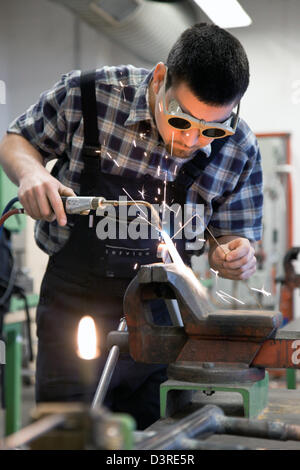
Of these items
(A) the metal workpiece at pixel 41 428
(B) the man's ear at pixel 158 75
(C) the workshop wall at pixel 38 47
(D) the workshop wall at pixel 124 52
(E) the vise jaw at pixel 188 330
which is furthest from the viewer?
(D) the workshop wall at pixel 124 52

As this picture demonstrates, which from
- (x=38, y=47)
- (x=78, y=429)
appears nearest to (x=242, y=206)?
(x=78, y=429)

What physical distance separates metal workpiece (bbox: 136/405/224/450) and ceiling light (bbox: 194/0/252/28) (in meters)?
3.81

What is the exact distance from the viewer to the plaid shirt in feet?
5.17

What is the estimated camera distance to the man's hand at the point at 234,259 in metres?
1.55

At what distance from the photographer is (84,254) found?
1590mm

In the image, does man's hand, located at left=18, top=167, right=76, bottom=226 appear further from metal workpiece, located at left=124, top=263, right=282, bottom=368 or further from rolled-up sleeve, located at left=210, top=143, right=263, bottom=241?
rolled-up sleeve, located at left=210, top=143, right=263, bottom=241

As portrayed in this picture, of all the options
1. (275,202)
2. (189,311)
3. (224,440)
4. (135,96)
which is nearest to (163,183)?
(135,96)

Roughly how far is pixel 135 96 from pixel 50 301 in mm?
621

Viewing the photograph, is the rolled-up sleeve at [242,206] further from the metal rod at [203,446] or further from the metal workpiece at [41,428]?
the metal workpiece at [41,428]

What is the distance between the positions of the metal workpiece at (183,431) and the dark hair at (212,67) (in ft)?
2.35

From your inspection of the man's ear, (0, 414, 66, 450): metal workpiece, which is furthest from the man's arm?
(0, 414, 66, 450): metal workpiece

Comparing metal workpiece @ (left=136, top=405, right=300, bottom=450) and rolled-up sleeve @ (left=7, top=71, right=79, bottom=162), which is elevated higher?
rolled-up sleeve @ (left=7, top=71, right=79, bottom=162)

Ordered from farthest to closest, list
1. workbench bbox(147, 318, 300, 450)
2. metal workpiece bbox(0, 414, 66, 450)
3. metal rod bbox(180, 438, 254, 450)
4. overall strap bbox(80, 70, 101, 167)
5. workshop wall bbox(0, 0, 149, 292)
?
1. workshop wall bbox(0, 0, 149, 292)
2. overall strap bbox(80, 70, 101, 167)
3. workbench bbox(147, 318, 300, 450)
4. metal rod bbox(180, 438, 254, 450)
5. metal workpiece bbox(0, 414, 66, 450)

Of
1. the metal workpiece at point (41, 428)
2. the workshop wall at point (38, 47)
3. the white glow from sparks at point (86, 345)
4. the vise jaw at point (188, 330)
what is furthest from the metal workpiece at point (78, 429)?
the workshop wall at point (38, 47)
